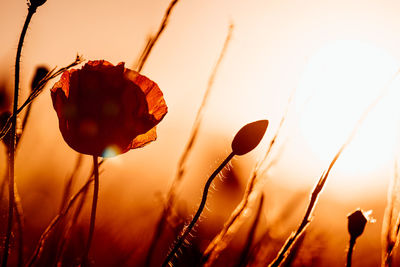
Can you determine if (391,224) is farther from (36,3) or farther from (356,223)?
(36,3)

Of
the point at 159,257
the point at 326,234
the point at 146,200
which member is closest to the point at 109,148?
the point at 326,234

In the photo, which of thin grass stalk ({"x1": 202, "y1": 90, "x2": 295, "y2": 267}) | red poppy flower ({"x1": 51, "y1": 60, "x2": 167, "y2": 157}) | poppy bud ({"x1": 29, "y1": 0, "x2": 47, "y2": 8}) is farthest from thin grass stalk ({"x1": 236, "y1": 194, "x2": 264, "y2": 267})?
poppy bud ({"x1": 29, "y1": 0, "x2": 47, "y2": 8})

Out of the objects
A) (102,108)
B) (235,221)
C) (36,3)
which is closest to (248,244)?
(235,221)

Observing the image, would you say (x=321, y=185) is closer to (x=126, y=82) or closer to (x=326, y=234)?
(x=126, y=82)

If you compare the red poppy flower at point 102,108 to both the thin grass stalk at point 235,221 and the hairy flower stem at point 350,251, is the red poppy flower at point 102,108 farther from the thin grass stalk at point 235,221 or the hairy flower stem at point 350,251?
the hairy flower stem at point 350,251

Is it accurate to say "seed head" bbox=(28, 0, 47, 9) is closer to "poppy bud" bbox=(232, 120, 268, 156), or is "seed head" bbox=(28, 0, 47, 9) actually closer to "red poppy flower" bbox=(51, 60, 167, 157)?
"red poppy flower" bbox=(51, 60, 167, 157)

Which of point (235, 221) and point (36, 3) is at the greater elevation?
point (36, 3)
